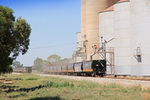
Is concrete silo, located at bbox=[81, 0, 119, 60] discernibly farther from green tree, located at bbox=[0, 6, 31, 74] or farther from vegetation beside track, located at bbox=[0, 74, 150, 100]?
vegetation beside track, located at bbox=[0, 74, 150, 100]

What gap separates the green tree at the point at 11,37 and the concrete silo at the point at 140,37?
21.4 metres

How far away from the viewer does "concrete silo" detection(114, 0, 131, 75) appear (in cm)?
4622

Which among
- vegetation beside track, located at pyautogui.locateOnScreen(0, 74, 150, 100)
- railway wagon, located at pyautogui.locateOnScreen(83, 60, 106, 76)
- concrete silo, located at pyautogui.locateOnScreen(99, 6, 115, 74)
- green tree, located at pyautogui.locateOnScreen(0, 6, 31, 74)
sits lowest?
vegetation beside track, located at pyautogui.locateOnScreen(0, 74, 150, 100)

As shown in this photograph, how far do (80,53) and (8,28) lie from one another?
56040 millimetres

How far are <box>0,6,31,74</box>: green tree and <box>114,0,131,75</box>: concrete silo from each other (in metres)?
24.4

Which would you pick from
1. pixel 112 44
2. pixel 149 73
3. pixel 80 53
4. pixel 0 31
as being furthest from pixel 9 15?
pixel 80 53

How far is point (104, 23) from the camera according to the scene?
5612cm

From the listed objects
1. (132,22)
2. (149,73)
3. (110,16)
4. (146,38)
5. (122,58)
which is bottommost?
(149,73)

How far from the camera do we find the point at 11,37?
25469 millimetres

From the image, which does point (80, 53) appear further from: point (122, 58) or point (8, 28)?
point (8, 28)

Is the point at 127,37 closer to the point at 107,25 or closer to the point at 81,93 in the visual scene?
the point at 107,25

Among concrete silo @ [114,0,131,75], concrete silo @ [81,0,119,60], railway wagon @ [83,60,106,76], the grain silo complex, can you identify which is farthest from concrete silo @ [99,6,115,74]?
concrete silo @ [81,0,119,60]

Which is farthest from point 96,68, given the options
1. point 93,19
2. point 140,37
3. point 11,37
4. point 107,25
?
point 93,19

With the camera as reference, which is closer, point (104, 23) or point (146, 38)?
point (146, 38)
